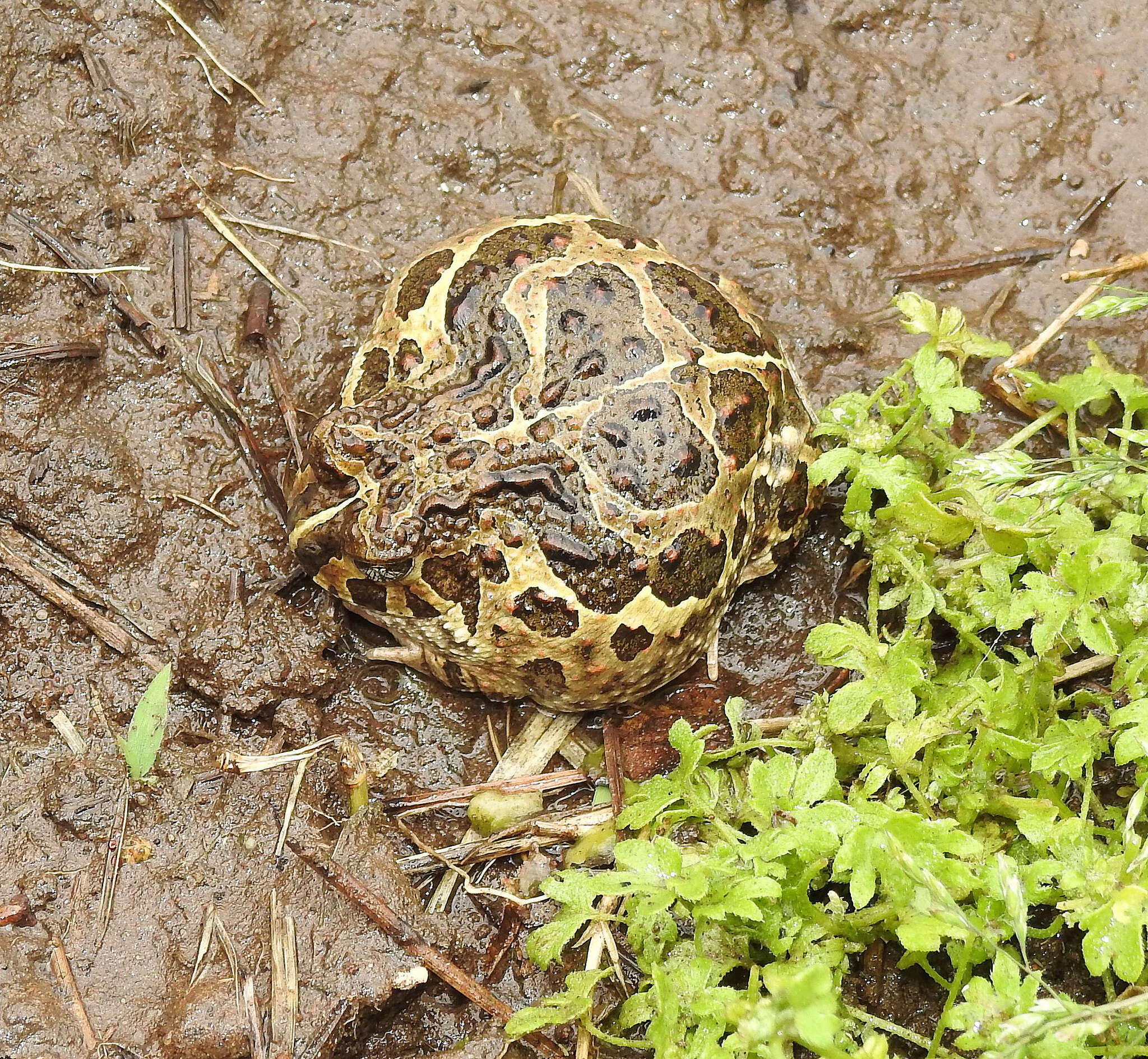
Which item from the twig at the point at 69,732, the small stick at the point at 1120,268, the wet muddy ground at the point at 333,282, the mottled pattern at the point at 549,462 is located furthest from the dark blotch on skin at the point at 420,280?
the small stick at the point at 1120,268

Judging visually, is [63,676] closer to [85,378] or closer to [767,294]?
[85,378]

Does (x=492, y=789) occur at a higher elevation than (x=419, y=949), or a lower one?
higher

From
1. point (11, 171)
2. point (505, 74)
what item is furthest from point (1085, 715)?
point (11, 171)

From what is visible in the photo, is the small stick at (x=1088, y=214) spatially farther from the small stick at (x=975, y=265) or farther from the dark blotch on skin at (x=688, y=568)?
the dark blotch on skin at (x=688, y=568)

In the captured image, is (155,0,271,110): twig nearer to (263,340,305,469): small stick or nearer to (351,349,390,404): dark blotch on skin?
(263,340,305,469): small stick

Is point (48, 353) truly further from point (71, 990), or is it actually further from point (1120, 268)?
point (1120, 268)

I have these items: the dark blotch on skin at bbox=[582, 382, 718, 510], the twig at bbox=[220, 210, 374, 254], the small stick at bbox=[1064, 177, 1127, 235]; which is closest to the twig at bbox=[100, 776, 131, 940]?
the dark blotch on skin at bbox=[582, 382, 718, 510]

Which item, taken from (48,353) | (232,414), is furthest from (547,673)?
(48,353)
